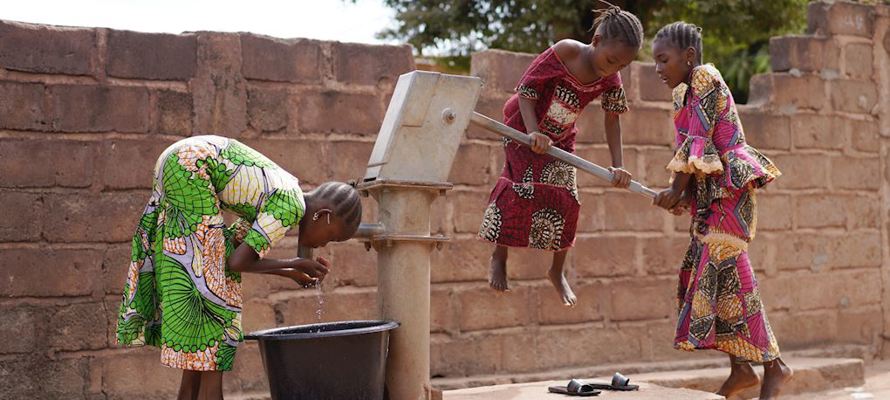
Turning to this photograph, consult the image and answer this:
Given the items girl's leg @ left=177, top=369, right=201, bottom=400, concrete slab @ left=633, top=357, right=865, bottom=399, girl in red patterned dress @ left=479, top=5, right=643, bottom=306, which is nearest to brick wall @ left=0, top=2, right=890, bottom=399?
concrete slab @ left=633, top=357, right=865, bottom=399

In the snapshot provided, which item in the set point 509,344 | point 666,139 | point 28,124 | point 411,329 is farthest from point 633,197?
point 28,124

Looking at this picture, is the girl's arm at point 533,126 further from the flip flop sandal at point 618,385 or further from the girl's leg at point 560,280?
the flip flop sandal at point 618,385

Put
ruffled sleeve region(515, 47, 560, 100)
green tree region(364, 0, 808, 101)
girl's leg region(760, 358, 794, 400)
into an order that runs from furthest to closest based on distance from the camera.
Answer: green tree region(364, 0, 808, 101) < girl's leg region(760, 358, 794, 400) < ruffled sleeve region(515, 47, 560, 100)

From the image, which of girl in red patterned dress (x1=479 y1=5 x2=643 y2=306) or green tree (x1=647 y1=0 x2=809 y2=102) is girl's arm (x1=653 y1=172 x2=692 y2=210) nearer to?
girl in red patterned dress (x1=479 y1=5 x2=643 y2=306)

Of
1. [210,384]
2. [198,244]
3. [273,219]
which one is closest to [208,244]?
[198,244]

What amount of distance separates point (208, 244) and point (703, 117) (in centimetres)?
222

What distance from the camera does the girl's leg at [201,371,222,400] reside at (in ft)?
12.4

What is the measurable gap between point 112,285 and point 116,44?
42.8 inches

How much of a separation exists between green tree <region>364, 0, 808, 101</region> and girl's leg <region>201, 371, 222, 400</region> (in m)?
13.8

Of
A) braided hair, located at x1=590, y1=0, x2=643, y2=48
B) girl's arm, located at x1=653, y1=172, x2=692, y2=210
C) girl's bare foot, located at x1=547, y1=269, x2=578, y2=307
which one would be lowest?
girl's bare foot, located at x1=547, y1=269, x2=578, y2=307

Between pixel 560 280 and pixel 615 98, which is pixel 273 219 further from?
pixel 615 98

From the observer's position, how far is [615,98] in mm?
4957

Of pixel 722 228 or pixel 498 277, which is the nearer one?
pixel 722 228

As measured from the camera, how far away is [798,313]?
24.3 ft
